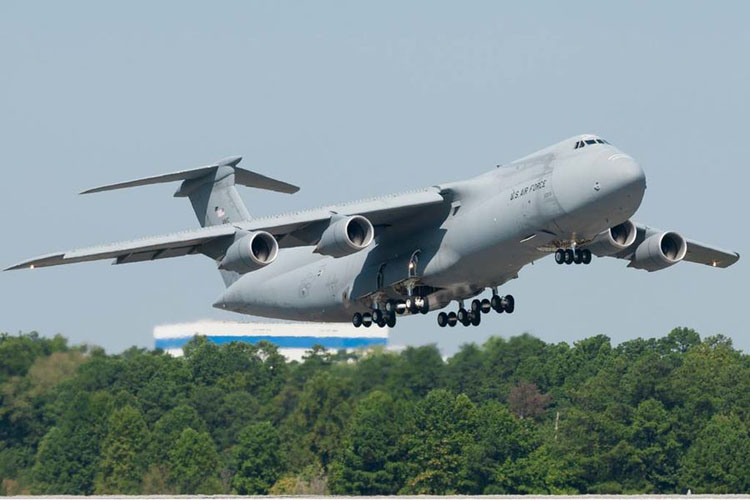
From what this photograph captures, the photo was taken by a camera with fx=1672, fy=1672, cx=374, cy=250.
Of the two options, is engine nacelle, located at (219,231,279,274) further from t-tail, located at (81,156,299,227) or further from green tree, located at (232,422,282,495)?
green tree, located at (232,422,282,495)

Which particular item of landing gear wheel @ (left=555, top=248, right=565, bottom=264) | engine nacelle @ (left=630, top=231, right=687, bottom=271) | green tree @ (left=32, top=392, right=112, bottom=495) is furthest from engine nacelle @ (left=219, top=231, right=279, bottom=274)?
green tree @ (left=32, top=392, right=112, bottom=495)

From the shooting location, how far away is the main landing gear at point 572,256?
31.4 meters

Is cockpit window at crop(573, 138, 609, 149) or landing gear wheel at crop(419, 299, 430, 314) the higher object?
cockpit window at crop(573, 138, 609, 149)

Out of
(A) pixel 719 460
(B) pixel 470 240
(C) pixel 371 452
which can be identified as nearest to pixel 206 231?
(B) pixel 470 240

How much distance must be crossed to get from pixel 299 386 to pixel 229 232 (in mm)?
25337

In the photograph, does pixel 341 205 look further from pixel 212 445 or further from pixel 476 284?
pixel 212 445

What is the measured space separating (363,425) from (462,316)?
19277 mm

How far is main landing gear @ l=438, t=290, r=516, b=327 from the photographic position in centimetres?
3369

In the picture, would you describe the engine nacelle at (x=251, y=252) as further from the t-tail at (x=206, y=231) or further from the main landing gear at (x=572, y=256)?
the main landing gear at (x=572, y=256)

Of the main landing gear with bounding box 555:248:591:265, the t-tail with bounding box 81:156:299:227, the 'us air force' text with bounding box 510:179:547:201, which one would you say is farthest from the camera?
the t-tail with bounding box 81:156:299:227

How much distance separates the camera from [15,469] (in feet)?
172

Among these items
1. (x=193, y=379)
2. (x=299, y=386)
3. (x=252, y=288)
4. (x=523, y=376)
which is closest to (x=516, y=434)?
(x=523, y=376)

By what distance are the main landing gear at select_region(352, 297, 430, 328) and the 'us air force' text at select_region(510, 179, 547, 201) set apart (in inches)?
134

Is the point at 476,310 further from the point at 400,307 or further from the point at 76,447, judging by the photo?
the point at 76,447
